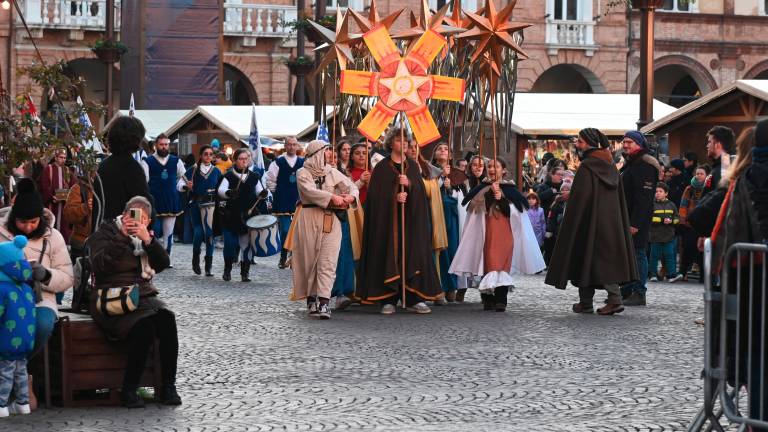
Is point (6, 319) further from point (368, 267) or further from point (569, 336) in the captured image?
point (368, 267)

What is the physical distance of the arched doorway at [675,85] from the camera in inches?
1841

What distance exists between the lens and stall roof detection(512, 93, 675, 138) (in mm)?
26328

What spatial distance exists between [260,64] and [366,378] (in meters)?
35.8

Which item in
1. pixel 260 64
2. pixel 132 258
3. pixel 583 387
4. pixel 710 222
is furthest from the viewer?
pixel 260 64

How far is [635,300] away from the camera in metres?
15.4

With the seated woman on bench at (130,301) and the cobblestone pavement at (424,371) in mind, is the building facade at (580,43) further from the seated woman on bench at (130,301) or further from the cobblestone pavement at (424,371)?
the seated woman on bench at (130,301)

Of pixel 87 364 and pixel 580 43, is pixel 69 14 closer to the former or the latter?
pixel 580 43

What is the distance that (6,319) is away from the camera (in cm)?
811

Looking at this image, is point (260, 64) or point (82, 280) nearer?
point (82, 280)

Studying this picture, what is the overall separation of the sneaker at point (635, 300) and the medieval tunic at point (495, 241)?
105cm

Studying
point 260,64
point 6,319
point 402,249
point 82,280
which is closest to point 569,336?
point 402,249

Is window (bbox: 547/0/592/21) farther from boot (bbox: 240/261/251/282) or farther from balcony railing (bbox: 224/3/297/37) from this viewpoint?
boot (bbox: 240/261/251/282)

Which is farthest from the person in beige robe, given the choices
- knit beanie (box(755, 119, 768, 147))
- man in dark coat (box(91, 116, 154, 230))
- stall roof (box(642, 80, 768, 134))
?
stall roof (box(642, 80, 768, 134))

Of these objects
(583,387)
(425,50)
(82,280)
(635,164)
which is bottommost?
(583,387)
